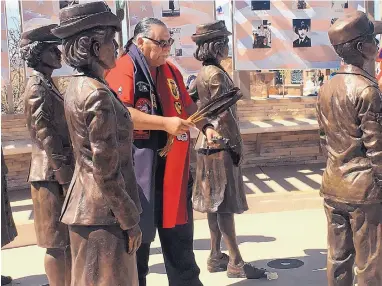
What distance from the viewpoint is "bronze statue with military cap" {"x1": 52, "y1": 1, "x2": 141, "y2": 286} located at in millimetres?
2535

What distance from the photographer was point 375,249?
10.9ft

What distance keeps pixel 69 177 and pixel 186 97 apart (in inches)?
35.3

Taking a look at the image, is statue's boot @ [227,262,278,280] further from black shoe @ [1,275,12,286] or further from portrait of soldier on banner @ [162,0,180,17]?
portrait of soldier on banner @ [162,0,180,17]

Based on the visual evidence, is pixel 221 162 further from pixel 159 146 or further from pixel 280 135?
pixel 280 135

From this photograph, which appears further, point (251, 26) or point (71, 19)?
point (251, 26)

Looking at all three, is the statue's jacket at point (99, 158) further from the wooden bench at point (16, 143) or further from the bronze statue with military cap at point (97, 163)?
the wooden bench at point (16, 143)

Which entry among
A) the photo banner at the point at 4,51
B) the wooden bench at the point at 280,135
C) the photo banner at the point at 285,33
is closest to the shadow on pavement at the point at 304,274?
the photo banner at the point at 285,33

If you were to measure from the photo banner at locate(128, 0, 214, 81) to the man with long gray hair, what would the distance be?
3304 millimetres

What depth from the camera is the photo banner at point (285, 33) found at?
7320mm

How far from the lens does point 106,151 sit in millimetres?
2516

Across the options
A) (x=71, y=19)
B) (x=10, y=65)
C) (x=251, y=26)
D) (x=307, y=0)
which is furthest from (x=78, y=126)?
(x=307, y=0)

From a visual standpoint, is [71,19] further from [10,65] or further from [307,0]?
[307,0]

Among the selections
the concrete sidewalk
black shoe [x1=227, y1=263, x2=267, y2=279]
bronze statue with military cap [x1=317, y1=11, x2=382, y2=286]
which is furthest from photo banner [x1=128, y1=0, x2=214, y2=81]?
bronze statue with military cap [x1=317, y1=11, x2=382, y2=286]

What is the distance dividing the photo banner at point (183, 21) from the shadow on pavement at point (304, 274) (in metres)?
2.81
